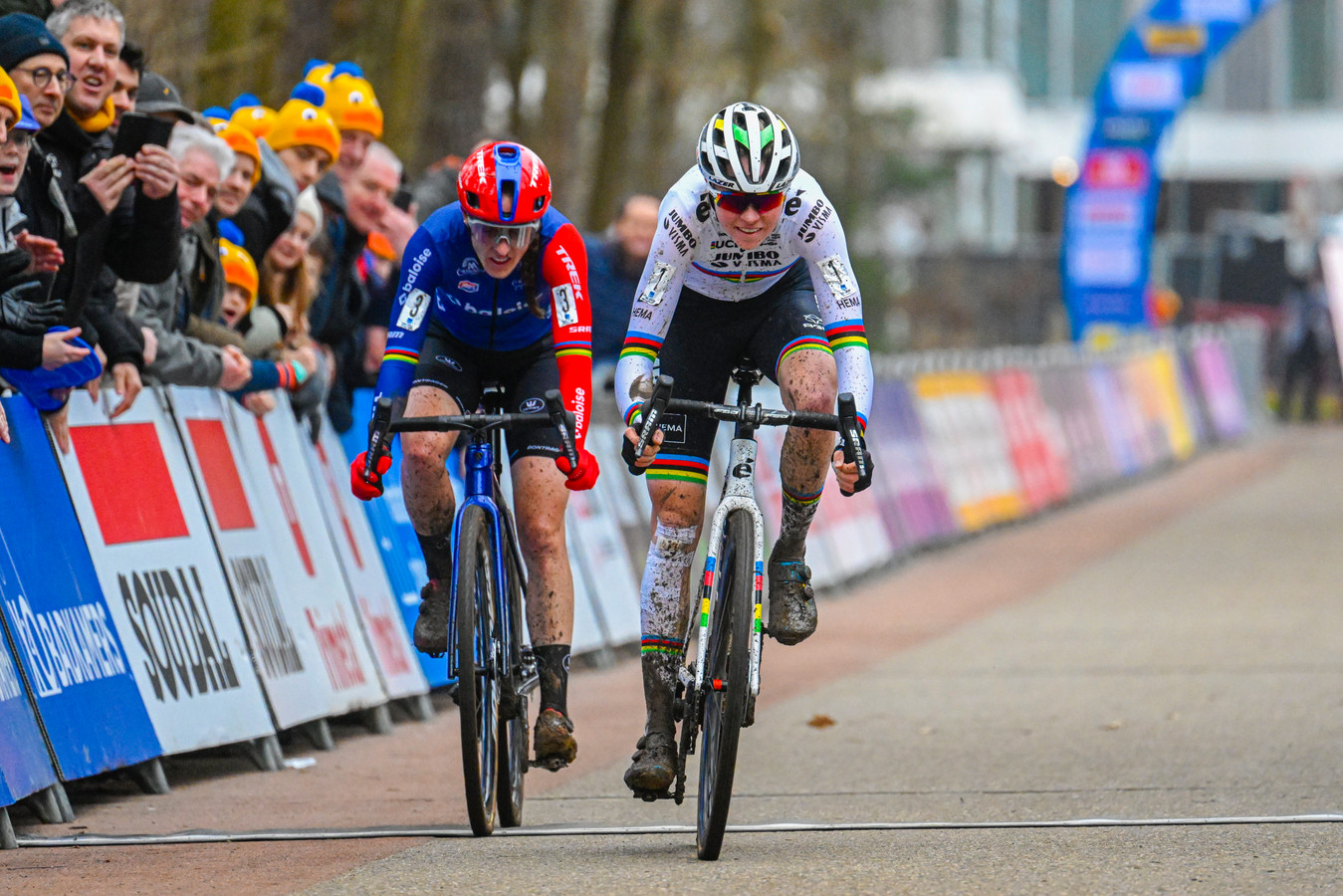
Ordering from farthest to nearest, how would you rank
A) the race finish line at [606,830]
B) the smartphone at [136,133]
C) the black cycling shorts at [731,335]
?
the smartphone at [136,133]
the black cycling shorts at [731,335]
the race finish line at [606,830]

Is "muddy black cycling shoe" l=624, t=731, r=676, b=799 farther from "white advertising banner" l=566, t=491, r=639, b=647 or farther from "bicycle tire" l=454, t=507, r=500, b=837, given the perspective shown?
"white advertising banner" l=566, t=491, r=639, b=647

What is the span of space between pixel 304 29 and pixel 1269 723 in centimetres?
1074

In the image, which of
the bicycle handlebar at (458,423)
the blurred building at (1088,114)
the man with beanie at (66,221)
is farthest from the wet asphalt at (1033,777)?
the blurred building at (1088,114)

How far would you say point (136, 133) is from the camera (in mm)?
8359

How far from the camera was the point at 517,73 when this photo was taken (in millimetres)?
23938

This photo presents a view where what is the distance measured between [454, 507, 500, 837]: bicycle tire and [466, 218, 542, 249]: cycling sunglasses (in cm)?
87

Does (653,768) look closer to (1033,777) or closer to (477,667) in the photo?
(477,667)

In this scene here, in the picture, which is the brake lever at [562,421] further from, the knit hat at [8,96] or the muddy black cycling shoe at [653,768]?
the knit hat at [8,96]

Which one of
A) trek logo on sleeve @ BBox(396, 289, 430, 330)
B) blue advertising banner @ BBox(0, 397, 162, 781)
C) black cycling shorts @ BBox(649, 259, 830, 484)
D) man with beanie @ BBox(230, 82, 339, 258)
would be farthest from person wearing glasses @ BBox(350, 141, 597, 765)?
man with beanie @ BBox(230, 82, 339, 258)

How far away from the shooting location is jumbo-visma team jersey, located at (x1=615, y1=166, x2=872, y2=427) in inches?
282

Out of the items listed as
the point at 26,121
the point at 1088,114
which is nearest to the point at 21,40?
the point at 26,121

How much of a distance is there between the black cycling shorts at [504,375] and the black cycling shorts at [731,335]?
0.55 meters

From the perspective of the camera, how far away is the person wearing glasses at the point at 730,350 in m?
7.06

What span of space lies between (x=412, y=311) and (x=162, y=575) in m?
1.68
